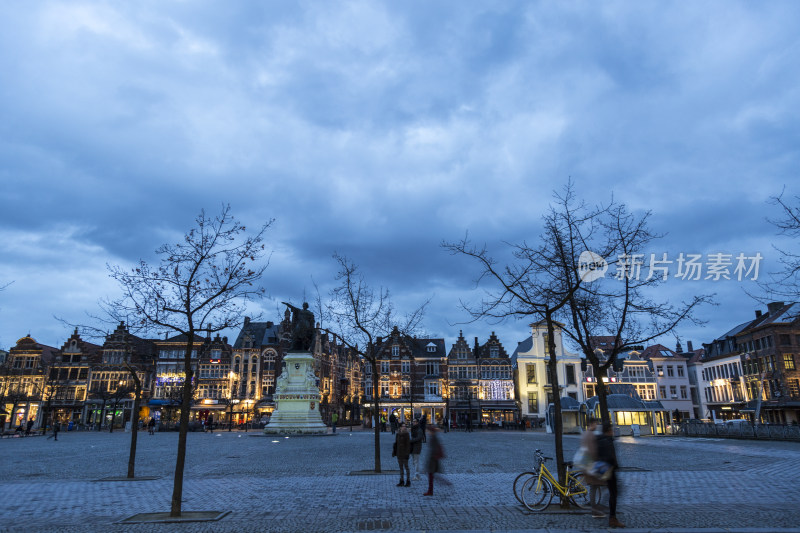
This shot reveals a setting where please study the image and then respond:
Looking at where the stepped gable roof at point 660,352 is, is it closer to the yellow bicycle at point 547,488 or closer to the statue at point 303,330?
the statue at point 303,330

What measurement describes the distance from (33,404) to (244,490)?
7742 centimetres

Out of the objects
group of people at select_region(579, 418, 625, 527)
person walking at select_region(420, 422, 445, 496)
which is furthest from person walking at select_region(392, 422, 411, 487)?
group of people at select_region(579, 418, 625, 527)

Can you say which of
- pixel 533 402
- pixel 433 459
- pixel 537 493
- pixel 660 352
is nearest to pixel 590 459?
pixel 537 493

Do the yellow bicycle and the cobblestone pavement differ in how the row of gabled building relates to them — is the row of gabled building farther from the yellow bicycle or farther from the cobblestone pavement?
the yellow bicycle

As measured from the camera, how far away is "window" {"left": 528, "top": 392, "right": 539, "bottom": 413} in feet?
215

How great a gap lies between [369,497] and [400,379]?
58.5m

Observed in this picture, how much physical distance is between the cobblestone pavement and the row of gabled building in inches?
1767

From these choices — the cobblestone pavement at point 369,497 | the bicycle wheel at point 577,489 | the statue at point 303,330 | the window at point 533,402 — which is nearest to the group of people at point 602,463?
the cobblestone pavement at point 369,497

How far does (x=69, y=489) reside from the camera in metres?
13.9

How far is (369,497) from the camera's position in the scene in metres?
11.9

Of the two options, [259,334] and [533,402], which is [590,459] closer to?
[533,402]

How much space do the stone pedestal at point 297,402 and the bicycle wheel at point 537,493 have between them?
30650mm

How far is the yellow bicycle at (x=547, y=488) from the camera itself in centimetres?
1005

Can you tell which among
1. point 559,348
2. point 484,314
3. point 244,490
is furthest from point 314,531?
point 559,348
